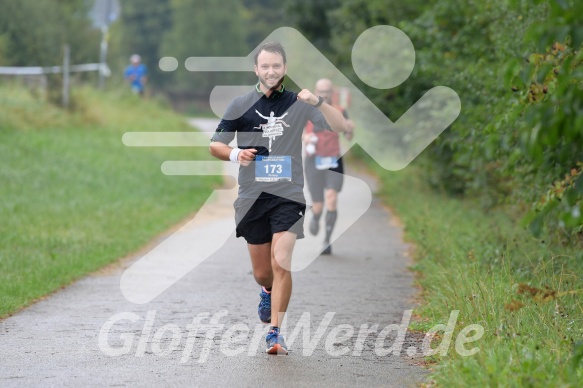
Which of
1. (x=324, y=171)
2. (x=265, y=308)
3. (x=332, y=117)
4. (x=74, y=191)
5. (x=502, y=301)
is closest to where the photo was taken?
(x=332, y=117)

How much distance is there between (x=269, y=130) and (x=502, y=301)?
6.76 ft

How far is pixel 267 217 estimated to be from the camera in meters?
7.21

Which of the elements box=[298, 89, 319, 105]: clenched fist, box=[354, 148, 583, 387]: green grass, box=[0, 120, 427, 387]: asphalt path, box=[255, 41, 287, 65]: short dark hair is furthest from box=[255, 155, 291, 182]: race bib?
box=[354, 148, 583, 387]: green grass

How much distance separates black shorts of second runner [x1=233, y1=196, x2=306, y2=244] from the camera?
23.4 feet

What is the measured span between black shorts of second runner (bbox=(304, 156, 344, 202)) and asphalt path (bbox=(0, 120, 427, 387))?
1.34 meters

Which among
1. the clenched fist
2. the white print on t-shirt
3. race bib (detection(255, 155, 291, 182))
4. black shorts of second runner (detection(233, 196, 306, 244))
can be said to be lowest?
black shorts of second runner (detection(233, 196, 306, 244))

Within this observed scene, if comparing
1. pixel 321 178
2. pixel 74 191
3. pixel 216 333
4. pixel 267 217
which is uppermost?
pixel 267 217

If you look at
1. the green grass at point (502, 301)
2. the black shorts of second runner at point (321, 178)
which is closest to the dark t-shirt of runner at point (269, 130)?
the green grass at point (502, 301)

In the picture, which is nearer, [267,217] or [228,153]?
[228,153]

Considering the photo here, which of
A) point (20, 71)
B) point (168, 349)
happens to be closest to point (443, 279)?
point (168, 349)

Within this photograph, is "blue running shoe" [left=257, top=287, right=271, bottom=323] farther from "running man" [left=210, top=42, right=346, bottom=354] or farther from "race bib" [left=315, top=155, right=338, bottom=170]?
"race bib" [left=315, top=155, right=338, bottom=170]

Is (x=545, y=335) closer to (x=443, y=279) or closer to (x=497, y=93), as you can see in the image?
(x=443, y=279)

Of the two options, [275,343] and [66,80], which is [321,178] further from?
[66,80]

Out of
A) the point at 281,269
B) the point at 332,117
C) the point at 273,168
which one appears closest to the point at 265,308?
the point at 281,269
